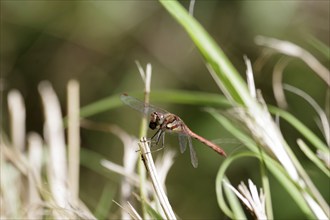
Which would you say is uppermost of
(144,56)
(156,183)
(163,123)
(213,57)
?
(144,56)

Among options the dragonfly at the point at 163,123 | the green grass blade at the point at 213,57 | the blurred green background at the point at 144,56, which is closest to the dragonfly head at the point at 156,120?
the dragonfly at the point at 163,123

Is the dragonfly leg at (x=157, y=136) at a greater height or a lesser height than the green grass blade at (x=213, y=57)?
lesser

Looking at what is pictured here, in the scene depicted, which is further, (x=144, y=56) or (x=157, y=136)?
(x=144, y=56)

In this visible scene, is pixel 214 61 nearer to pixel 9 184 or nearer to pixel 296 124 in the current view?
pixel 296 124

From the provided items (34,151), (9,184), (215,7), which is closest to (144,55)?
(215,7)

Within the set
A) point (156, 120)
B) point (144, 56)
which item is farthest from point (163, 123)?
point (144, 56)

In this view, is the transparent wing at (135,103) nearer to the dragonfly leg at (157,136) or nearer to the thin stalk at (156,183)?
the dragonfly leg at (157,136)

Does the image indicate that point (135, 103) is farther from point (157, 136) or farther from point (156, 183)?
point (156, 183)

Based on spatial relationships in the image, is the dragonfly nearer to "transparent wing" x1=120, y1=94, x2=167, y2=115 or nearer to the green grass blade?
"transparent wing" x1=120, y1=94, x2=167, y2=115
